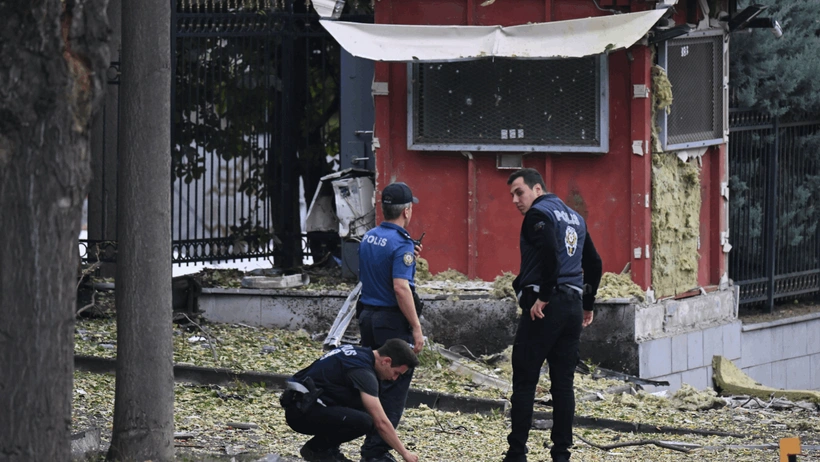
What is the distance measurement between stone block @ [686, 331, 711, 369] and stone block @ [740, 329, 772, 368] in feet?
2.84

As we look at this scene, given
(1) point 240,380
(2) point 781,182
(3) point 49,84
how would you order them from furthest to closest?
(2) point 781,182 < (1) point 240,380 < (3) point 49,84

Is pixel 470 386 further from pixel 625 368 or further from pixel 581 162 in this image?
pixel 581 162

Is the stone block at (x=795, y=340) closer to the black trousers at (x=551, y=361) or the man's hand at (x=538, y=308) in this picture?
the black trousers at (x=551, y=361)

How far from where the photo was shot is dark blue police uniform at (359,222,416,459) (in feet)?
23.1

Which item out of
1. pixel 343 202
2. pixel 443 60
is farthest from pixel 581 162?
pixel 343 202

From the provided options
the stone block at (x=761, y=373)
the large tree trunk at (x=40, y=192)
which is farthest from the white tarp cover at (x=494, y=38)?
the large tree trunk at (x=40, y=192)

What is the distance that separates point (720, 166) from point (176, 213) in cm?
525

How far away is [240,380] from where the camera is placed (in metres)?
9.27

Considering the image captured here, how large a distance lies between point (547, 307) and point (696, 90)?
4764 mm

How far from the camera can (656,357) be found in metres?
10.7

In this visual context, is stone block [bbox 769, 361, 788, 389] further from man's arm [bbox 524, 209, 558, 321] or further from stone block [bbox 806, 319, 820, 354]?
man's arm [bbox 524, 209, 558, 321]

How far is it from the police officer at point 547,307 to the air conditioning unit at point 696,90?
3.69 metres

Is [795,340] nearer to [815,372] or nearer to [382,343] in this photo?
[815,372]

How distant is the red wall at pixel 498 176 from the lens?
10.5 meters
